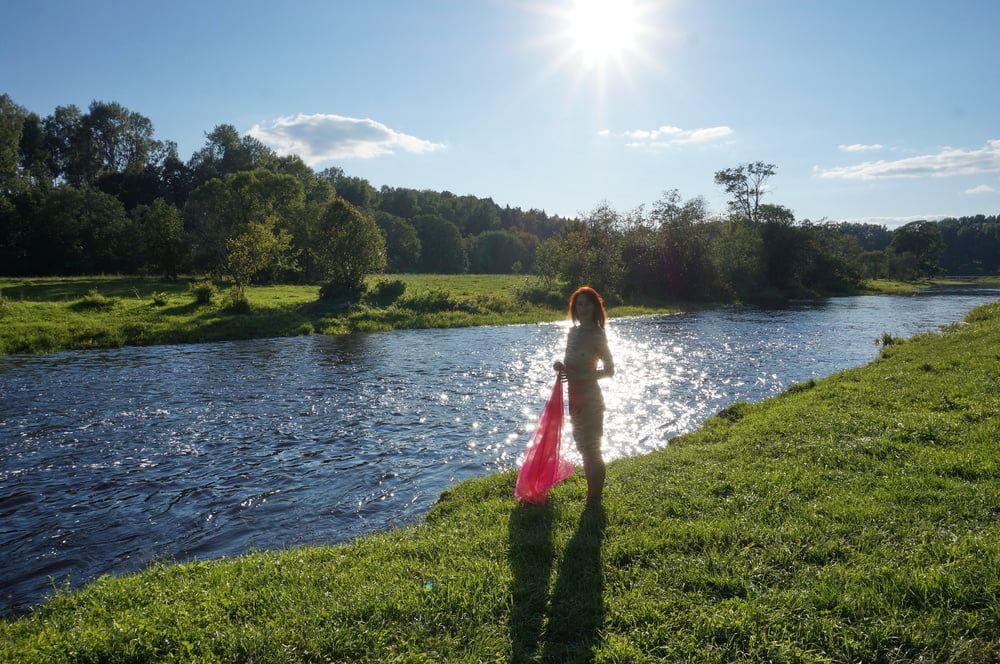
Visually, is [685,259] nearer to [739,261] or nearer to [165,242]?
[739,261]

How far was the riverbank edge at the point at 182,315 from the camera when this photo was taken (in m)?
28.8

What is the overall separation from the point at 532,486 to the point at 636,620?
323 centimetres

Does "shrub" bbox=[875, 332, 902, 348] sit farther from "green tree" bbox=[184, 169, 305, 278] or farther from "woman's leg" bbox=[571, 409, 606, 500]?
"green tree" bbox=[184, 169, 305, 278]

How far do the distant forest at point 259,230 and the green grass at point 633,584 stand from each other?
3569cm

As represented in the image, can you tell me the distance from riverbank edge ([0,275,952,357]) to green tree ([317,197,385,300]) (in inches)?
98.2

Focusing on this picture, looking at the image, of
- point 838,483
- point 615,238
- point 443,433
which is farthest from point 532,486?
point 615,238

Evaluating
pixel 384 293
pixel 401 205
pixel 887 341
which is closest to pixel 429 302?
pixel 384 293

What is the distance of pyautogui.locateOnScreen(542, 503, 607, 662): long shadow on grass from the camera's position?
15.8 ft

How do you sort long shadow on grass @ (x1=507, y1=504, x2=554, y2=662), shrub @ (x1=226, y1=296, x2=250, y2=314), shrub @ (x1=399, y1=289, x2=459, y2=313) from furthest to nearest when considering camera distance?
shrub @ (x1=399, y1=289, x2=459, y2=313) < shrub @ (x1=226, y1=296, x2=250, y2=314) < long shadow on grass @ (x1=507, y1=504, x2=554, y2=662)

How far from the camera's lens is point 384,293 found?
45.5 m

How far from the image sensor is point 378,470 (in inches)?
459

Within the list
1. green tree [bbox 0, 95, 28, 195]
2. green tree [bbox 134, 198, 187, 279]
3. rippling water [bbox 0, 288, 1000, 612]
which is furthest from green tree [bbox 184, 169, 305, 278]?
rippling water [bbox 0, 288, 1000, 612]

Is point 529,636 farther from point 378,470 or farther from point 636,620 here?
point 378,470

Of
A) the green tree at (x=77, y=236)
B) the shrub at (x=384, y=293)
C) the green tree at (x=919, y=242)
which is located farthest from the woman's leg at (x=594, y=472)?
the green tree at (x=919, y=242)
